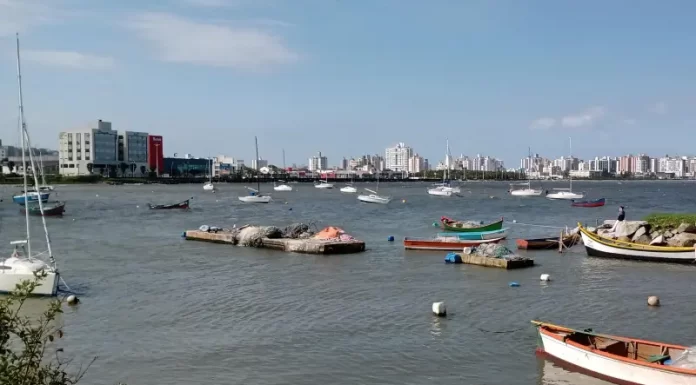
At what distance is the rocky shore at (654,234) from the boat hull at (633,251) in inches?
44.5

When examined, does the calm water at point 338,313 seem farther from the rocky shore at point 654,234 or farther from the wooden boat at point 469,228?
the wooden boat at point 469,228

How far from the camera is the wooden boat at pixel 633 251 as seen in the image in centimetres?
3316

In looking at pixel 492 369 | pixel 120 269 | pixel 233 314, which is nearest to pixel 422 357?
pixel 492 369

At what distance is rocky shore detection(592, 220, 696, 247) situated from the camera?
115 feet

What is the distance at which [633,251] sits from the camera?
115ft

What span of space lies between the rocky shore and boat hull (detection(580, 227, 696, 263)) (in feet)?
3.71

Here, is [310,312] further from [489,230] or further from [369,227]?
[369,227]

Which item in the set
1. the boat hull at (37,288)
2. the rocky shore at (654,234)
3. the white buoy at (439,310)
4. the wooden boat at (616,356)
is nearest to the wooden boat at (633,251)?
the rocky shore at (654,234)

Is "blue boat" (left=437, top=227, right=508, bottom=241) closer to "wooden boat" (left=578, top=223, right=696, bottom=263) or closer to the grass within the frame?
"wooden boat" (left=578, top=223, right=696, bottom=263)

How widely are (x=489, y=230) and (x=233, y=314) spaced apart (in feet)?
90.5

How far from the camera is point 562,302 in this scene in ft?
80.2

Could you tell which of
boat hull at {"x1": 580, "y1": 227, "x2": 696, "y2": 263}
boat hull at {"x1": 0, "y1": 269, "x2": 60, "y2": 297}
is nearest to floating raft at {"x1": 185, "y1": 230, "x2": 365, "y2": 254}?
boat hull at {"x1": 580, "y1": 227, "x2": 696, "y2": 263}

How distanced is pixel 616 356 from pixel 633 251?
2228 cm

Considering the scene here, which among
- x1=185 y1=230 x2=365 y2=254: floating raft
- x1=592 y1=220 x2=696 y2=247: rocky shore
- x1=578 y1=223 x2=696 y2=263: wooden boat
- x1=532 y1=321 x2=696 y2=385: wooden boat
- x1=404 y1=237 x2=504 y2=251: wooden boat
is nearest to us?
x1=532 y1=321 x2=696 y2=385: wooden boat
